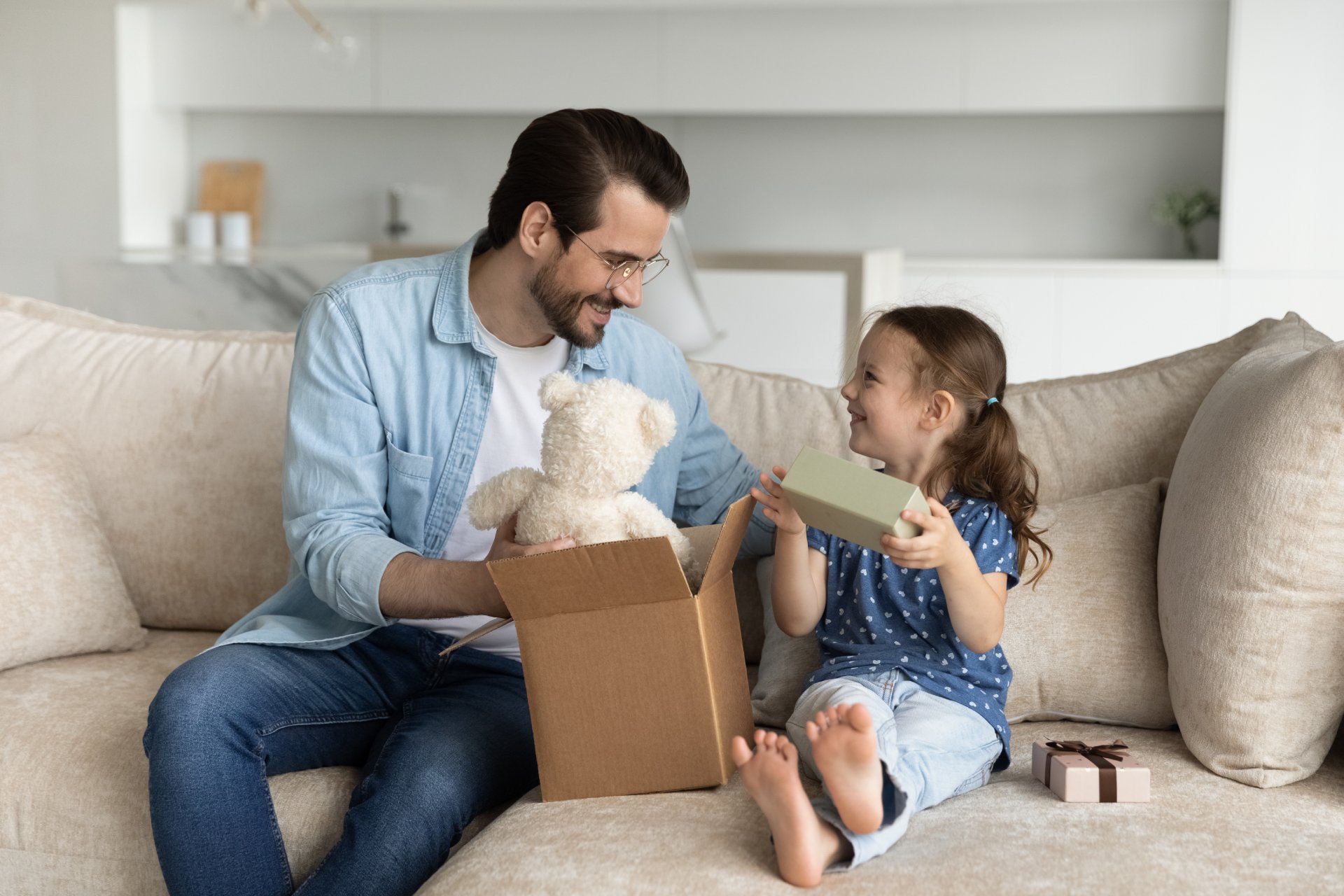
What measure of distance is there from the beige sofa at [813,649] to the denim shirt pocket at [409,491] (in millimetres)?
323

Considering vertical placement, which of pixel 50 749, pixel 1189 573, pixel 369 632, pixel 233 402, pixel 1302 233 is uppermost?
pixel 1302 233

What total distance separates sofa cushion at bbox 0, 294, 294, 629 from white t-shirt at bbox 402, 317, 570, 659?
16.7 inches

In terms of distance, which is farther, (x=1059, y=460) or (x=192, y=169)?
(x=192, y=169)

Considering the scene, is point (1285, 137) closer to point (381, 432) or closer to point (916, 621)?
point (916, 621)

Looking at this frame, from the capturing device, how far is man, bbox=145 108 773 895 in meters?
1.31

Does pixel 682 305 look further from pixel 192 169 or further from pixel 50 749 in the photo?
pixel 192 169

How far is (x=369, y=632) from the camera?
1.55 meters

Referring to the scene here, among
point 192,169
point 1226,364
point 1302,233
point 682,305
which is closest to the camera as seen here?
point 1226,364

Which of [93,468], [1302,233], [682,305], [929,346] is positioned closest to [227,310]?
[682,305]

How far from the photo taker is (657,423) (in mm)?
1285

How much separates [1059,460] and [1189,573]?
1.17 ft

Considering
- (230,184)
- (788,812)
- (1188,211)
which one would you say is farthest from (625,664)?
(230,184)

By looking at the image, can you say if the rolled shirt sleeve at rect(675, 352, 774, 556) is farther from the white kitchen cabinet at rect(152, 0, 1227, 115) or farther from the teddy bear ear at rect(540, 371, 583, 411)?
the white kitchen cabinet at rect(152, 0, 1227, 115)

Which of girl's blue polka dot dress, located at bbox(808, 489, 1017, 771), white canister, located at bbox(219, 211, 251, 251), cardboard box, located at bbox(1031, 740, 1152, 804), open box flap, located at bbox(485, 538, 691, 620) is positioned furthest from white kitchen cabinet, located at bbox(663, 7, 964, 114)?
open box flap, located at bbox(485, 538, 691, 620)
